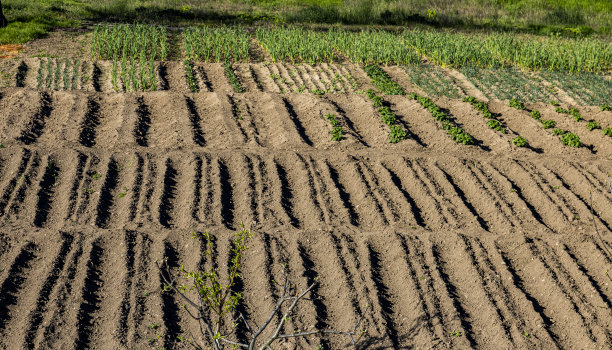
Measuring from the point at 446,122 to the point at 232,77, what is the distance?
434 centimetres

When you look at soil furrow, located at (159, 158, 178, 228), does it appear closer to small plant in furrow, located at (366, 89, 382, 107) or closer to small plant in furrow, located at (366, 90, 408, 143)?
small plant in furrow, located at (366, 90, 408, 143)

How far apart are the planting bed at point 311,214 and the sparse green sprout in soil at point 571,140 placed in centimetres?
11

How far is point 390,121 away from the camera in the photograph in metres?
8.91

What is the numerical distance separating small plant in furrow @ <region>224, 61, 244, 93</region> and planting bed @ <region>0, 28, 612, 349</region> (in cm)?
90

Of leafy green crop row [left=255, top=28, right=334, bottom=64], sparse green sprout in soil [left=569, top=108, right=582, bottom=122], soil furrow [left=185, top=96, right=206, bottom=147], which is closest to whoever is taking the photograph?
soil furrow [left=185, top=96, right=206, bottom=147]

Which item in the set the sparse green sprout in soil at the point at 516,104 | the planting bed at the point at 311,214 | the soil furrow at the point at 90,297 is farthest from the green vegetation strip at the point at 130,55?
the sparse green sprout in soil at the point at 516,104

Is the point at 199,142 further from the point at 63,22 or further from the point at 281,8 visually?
the point at 281,8

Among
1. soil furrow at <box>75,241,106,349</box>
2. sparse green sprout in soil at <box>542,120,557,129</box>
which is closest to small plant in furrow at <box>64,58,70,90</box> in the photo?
soil furrow at <box>75,241,106,349</box>

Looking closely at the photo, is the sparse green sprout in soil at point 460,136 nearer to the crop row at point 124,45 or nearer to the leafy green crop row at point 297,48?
the leafy green crop row at point 297,48

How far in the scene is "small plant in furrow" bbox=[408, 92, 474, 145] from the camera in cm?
841

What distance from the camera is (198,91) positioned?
1030 centimetres

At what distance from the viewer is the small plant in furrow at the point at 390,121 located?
8.34m

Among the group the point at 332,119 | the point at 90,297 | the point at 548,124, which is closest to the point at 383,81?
the point at 332,119

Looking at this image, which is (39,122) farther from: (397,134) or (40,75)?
(397,134)
